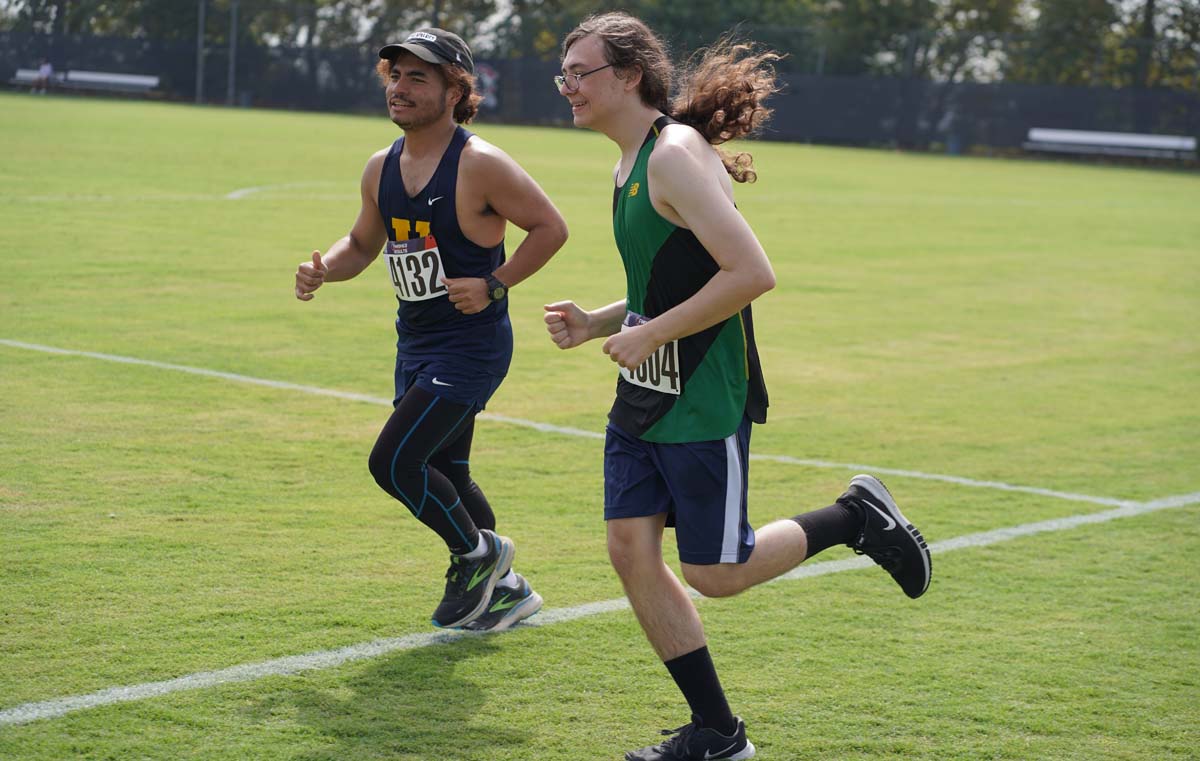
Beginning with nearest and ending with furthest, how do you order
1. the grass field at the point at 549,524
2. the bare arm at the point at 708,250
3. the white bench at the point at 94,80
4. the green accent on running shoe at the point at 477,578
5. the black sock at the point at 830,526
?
1. the bare arm at the point at 708,250
2. the grass field at the point at 549,524
3. the black sock at the point at 830,526
4. the green accent on running shoe at the point at 477,578
5. the white bench at the point at 94,80

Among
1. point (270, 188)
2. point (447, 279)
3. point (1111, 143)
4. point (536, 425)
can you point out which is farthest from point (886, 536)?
point (1111, 143)

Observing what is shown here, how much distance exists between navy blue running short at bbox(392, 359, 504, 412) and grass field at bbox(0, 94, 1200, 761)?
824 mm

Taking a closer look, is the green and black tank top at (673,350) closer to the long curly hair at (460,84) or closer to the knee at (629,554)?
the knee at (629,554)

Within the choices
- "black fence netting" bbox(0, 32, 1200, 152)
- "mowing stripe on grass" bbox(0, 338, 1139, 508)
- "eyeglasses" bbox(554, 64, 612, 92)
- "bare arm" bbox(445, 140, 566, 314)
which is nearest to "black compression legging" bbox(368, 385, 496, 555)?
"bare arm" bbox(445, 140, 566, 314)

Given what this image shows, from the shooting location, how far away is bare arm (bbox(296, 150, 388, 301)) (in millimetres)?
5664

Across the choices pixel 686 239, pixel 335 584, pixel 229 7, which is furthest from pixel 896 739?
pixel 229 7

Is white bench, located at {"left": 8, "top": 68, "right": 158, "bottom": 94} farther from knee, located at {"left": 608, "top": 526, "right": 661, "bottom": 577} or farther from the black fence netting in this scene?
knee, located at {"left": 608, "top": 526, "right": 661, "bottom": 577}

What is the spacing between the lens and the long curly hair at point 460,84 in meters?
5.52

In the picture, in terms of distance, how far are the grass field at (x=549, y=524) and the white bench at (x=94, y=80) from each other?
38.8 m

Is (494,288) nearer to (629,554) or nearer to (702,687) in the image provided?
(629,554)

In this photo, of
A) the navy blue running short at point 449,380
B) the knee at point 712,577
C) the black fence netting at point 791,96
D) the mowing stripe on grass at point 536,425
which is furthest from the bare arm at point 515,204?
the black fence netting at point 791,96

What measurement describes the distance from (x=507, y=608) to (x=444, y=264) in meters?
1.25

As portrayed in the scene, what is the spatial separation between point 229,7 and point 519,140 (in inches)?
750

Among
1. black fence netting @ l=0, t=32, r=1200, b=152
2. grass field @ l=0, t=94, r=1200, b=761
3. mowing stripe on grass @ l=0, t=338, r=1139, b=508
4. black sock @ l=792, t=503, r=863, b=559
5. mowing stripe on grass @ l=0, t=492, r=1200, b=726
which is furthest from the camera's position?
black fence netting @ l=0, t=32, r=1200, b=152
